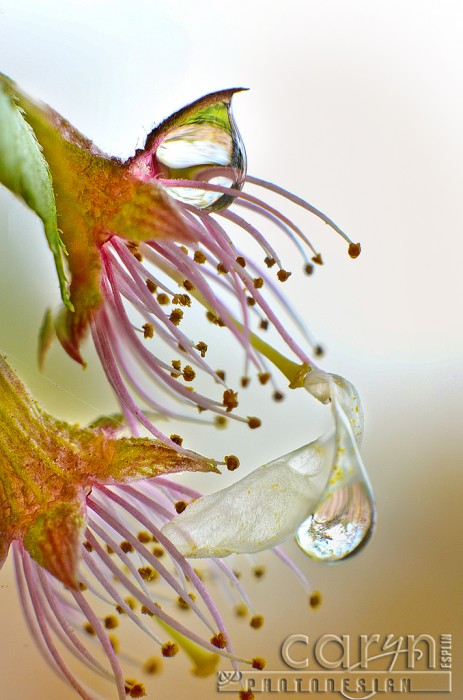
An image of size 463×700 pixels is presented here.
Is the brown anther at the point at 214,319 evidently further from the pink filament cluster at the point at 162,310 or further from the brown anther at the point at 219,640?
the brown anther at the point at 219,640

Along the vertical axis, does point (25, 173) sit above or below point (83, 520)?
above

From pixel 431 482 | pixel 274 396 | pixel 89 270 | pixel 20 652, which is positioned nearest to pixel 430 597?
pixel 431 482

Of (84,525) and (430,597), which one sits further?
(430,597)

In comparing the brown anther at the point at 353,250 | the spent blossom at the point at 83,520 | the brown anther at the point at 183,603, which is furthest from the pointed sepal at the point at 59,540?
the brown anther at the point at 353,250

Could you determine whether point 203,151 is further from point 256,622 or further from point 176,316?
point 256,622

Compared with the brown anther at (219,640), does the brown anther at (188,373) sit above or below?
above

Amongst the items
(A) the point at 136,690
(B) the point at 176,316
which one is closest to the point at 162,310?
(B) the point at 176,316

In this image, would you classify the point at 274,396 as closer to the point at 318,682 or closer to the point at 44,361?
the point at 44,361
